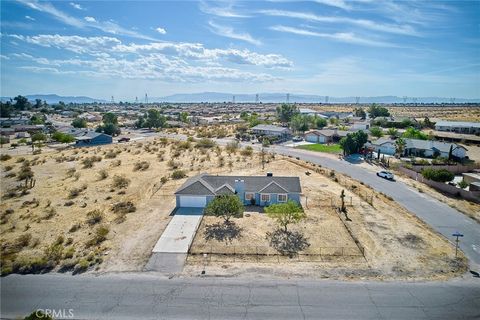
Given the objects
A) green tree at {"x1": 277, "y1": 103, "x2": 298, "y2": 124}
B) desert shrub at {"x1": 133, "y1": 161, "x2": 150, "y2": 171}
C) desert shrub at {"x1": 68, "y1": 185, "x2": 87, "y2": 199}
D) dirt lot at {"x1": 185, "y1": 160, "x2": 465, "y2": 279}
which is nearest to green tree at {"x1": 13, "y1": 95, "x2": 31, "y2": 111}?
green tree at {"x1": 277, "y1": 103, "x2": 298, "y2": 124}

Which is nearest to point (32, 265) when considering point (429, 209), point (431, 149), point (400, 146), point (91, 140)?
point (429, 209)

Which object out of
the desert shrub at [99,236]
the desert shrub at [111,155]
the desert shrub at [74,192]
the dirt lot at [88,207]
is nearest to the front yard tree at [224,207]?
the dirt lot at [88,207]

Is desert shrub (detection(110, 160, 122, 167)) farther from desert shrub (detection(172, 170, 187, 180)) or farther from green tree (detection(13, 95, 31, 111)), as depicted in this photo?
green tree (detection(13, 95, 31, 111))

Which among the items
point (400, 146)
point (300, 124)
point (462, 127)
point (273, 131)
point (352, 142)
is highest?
point (300, 124)

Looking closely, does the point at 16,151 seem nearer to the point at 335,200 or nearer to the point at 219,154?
the point at 219,154

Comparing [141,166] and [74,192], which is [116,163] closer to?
[141,166]
